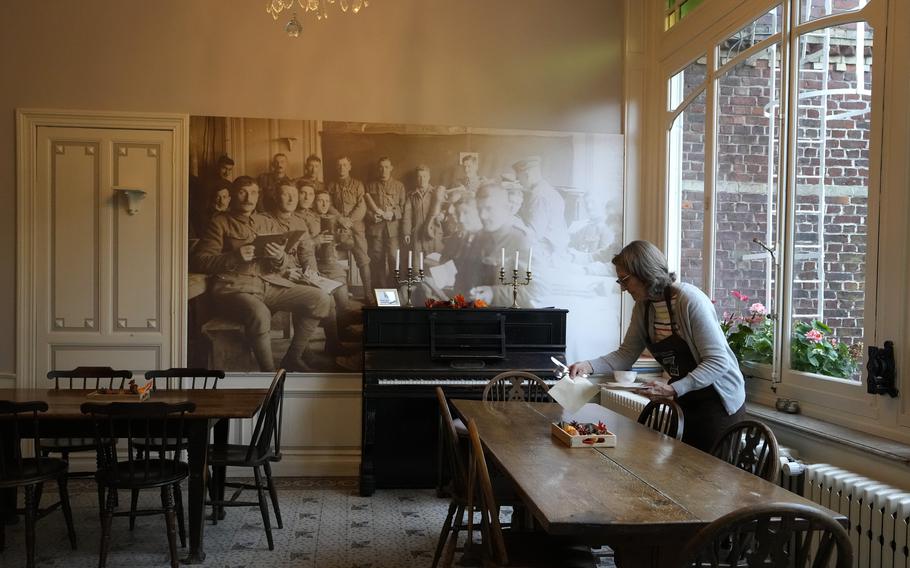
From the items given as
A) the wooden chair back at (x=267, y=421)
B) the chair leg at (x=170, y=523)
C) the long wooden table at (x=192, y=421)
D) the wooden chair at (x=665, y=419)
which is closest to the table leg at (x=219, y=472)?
the long wooden table at (x=192, y=421)

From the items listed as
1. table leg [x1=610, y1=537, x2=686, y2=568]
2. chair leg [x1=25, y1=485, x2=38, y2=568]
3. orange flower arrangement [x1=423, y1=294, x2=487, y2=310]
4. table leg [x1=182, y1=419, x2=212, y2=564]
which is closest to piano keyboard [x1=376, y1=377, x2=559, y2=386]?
orange flower arrangement [x1=423, y1=294, x2=487, y2=310]

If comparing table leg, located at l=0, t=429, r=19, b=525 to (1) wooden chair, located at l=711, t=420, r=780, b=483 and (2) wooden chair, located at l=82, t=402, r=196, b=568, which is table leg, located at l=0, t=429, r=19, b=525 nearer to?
(2) wooden chair, located at l=82, t=402, r=196, b=568

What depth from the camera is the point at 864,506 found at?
3068 millimetres

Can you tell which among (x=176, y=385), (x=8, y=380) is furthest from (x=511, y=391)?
(x=8, y=380)

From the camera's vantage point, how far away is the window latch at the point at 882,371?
10.9 ft

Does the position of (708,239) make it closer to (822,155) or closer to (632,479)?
(822,155)

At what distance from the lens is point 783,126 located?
418cm

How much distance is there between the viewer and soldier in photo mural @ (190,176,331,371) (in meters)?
5.70

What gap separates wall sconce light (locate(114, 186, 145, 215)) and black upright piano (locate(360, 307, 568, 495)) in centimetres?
191

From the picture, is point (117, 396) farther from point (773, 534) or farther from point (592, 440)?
point (773, 534)

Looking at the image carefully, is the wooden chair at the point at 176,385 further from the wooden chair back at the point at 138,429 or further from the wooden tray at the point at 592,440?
the wooden tray at the point at 592,440

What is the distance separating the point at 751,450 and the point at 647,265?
102 centimetres

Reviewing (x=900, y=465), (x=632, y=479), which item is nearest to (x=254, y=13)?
(x=632, y=479)

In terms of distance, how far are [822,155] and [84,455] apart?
537 cm
